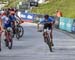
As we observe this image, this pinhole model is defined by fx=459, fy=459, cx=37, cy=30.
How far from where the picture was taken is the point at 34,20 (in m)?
55.5

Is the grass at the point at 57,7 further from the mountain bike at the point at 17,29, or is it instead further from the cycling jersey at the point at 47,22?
the cycling jersey at the point at 47,22

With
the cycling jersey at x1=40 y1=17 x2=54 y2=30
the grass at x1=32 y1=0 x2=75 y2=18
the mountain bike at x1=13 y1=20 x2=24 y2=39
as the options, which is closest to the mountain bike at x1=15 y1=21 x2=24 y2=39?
the mountain bike at x1=13 y1=20 x2=24 y2=39

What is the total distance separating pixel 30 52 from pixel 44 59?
2.94 m

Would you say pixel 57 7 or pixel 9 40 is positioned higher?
pixel 9 40

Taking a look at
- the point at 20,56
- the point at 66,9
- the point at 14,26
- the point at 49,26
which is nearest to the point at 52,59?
the point at 20,56

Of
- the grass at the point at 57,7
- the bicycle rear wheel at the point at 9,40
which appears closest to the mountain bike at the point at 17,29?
the bicycle rear wheel at the point at 9,40

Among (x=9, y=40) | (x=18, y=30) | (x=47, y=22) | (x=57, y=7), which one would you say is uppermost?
→ (x=47, y=22)

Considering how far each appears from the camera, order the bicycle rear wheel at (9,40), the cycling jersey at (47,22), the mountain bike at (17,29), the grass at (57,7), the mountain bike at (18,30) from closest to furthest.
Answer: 1. the cycling jersey at (47,22)
2. the bicycle rear wheel at (9,40)
3. the mountain bike at (17,29)
4. the mountain bike at (18,30)
5. the grass at (57,7)

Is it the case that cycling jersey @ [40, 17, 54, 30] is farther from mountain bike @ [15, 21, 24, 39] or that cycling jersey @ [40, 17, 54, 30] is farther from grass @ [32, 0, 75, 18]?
grass @ [32, 0, 75, 18]

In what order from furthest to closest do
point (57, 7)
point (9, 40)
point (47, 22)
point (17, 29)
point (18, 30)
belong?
point (57, 7)
point (18, 30)
point (17, 29)
point (9, 40)
point (47, 22)

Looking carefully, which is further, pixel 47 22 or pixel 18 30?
pixel 18 30

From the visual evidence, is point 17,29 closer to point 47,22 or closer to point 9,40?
point 9,40

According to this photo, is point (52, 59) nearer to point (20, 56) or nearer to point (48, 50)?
point (20, 56)

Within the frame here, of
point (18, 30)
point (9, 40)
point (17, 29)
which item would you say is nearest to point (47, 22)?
point (9, 40)
